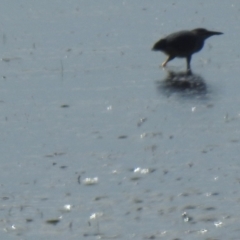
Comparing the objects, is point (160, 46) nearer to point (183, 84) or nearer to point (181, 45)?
point (181, 45)

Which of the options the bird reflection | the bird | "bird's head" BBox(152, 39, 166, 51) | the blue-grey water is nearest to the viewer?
the blue-grey water

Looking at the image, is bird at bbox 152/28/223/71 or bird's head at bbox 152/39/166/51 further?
bird's head at bbox 152/39/166/51

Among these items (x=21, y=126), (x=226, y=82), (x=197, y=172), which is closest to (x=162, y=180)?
(x=197, y=172)

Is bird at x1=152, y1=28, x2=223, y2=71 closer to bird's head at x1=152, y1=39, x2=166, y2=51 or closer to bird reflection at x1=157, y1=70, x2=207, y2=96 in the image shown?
bird's head at x1=152, y1=39, x2=166, y2=51

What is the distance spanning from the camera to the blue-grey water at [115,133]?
732 centimetres

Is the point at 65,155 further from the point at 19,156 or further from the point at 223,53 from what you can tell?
the point at 223,53

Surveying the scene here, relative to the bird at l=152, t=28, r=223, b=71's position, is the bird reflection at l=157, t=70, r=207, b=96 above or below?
below

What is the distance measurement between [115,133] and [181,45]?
3908mm

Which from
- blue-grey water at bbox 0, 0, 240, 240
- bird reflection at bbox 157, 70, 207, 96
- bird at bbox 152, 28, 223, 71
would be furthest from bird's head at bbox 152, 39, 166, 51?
bird reflection at bbox 157, 70, 207, 96

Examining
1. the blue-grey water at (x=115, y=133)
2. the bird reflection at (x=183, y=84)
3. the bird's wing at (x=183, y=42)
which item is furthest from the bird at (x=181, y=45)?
the bird reflection at (x=183, y=84)

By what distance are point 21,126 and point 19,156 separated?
50.6 inches

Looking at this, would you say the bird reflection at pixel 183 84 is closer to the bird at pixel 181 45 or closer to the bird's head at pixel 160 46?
the bird at pixel 181 45

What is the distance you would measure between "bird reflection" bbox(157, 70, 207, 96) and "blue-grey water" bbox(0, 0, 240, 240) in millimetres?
26

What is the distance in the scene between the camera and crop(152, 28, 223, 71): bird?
1353 cm
